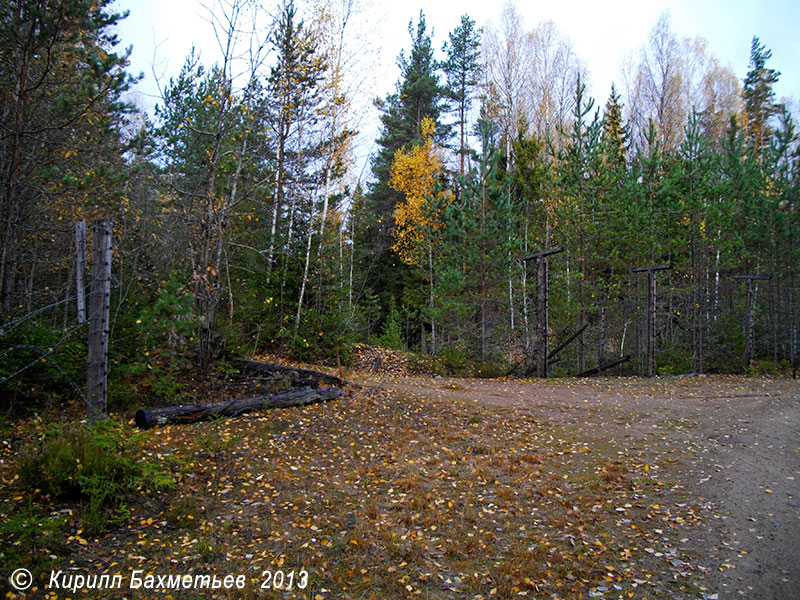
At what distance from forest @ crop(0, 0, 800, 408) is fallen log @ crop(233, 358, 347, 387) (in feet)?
1.82

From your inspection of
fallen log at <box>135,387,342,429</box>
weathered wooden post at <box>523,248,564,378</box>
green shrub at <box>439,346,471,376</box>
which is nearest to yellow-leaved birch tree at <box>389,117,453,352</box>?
green shrub at <box>439,346,471,376</box>

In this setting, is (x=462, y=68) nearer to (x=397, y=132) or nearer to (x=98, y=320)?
(x=397, y=132)

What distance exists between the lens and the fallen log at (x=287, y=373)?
8.43 meters

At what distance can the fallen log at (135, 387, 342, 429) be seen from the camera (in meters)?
6.14

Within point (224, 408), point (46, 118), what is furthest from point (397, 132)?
point (224, 408)

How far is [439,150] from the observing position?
24797mm

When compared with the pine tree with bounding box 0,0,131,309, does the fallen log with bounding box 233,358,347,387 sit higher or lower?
lower

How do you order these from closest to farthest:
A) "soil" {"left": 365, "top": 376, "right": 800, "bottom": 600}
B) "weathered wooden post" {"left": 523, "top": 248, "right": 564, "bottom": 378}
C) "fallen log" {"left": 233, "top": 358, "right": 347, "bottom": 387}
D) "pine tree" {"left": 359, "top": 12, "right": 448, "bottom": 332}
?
"soil" {"left": 365, "top": 376, "right": 800, "bottom": 600} → "fallen log" {"left": 233, "top": 358, "right": 347, "bottom": 387} → "weathered wooden post" {"left": 523, "top": 248, "right": 564, "bottom": 378} → "pine tree" {"left": 359, "top": 12, "right": 448, "bottom": 332}

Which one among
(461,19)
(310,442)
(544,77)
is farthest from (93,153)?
(544,77)

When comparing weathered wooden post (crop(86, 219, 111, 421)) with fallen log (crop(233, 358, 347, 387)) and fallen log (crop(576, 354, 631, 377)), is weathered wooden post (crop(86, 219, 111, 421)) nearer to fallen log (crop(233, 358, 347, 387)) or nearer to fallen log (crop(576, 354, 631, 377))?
fallen log (crop(233, 358, 347, 387))

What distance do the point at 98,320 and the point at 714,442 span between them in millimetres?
8163

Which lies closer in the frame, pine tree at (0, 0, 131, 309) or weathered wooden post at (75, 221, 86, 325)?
weathered wooden post at (75, 221, 86, 325)

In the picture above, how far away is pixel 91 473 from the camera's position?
4.32 metres

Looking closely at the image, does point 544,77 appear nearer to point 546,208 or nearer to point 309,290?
point 546,208
